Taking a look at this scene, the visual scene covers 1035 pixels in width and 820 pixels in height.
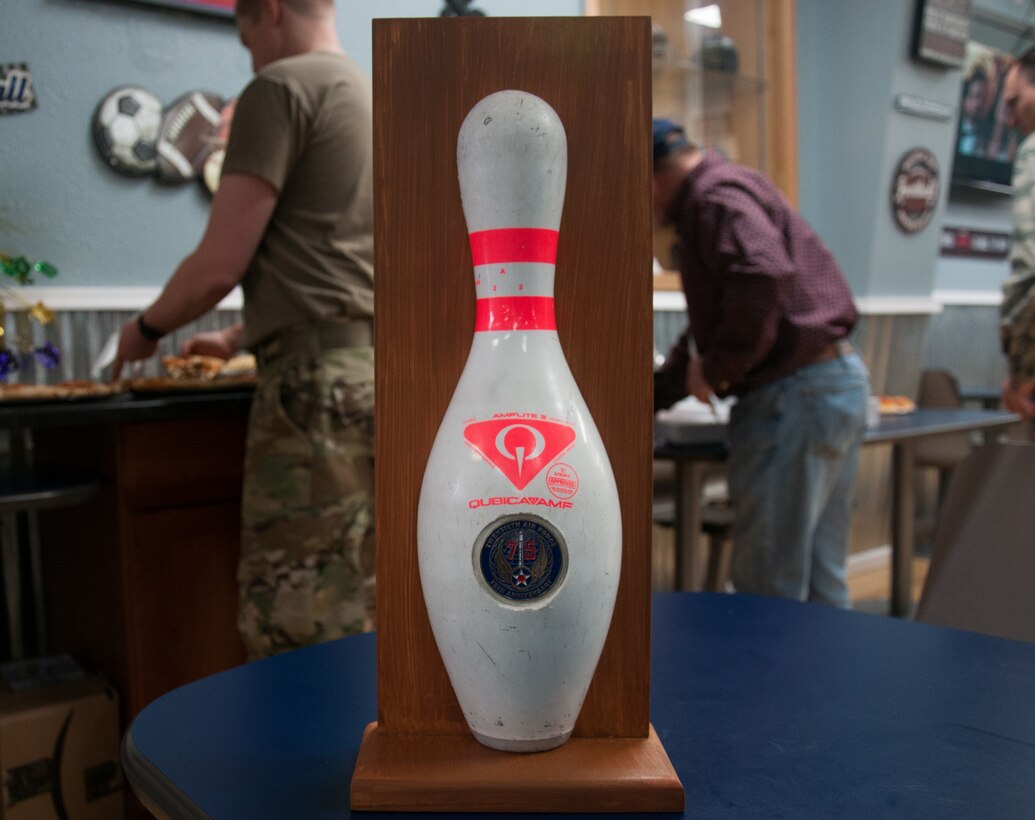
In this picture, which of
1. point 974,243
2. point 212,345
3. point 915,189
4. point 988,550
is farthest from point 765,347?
point 974,243

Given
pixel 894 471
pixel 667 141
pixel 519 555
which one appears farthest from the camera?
pixel 894 471

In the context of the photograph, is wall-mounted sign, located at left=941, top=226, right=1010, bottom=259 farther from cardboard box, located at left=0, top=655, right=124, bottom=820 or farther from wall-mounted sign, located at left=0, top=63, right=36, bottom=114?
cardboard box, located at left=0, top=655, right=124, bottom=820

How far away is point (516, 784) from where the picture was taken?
59cm

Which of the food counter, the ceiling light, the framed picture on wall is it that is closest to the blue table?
the food counter

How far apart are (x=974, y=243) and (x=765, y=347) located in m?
3.77

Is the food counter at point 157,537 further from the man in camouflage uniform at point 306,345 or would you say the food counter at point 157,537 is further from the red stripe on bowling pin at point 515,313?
the red stripe on bowling pin at point 515,313

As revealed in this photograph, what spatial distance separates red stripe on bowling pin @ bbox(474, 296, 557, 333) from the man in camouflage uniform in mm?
1147

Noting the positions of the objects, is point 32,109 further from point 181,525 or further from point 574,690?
point 574,690

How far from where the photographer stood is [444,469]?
0.61 m

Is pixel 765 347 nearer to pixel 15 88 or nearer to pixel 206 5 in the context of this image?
pixel 206 5

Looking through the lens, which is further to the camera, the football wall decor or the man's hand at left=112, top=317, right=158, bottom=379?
the football wall decor

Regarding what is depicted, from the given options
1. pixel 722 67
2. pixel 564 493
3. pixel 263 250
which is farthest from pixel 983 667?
pixel 722 67

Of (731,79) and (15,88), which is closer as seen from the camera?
(15,88)

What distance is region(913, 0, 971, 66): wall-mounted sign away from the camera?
4.03 m
